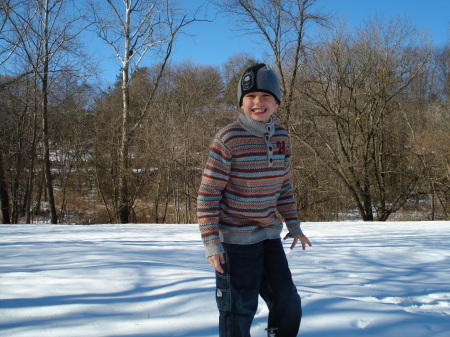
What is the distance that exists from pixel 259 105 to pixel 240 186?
38cm

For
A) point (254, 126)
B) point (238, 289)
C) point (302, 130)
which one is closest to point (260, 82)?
point (254, 126)

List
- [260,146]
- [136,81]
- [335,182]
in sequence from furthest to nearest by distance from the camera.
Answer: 1. [136,81]
2. [335,182]
3. [260,146]

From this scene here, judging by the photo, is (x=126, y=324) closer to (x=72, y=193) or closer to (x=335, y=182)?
(x=335, y=182)

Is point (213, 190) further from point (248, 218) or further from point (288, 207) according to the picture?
point (288, 207)

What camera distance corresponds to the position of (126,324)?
5.52ft

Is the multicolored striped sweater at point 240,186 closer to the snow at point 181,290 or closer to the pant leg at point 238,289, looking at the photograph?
the pant leg at point 238,289

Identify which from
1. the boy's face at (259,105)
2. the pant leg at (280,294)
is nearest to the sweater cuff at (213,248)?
the pant leg at (280,294)

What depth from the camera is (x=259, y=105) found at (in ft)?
5.03

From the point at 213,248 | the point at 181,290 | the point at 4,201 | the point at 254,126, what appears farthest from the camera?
the point at 4,201

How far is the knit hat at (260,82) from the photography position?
154cm

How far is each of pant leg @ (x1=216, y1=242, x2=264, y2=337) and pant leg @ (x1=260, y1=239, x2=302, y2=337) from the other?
0.22 feet

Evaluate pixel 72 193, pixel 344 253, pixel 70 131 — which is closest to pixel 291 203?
pixel 344 253

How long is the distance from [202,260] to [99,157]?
48.5ft

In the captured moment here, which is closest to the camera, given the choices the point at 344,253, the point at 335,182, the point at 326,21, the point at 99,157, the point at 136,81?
the point at 344,253
